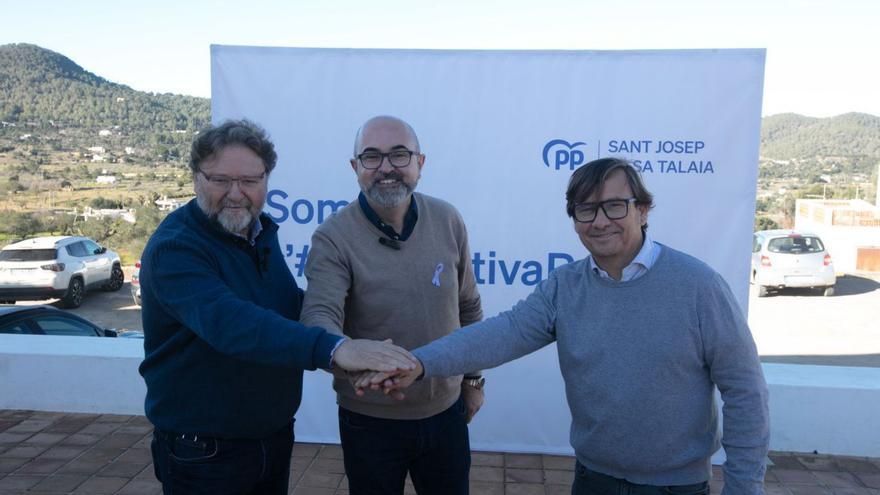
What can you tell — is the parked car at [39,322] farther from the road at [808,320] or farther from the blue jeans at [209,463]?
the road at [808,320]

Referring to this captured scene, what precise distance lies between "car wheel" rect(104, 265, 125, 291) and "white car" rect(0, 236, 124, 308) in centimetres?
103

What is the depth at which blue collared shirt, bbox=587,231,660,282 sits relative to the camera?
1782mm

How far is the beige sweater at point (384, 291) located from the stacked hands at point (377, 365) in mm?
205

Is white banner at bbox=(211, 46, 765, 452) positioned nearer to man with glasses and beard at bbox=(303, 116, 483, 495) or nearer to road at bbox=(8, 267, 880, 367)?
man with glasses and beard at bbox=(303, 116, 483, 495)

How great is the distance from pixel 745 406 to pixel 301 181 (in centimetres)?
279

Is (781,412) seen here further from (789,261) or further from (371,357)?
(789,261)

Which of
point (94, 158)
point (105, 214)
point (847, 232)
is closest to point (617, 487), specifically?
point (847, 232)

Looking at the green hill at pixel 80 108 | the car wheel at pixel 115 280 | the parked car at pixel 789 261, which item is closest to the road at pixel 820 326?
the parked car at pixel 789 261

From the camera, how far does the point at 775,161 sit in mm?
54219

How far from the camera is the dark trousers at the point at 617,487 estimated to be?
179 cm

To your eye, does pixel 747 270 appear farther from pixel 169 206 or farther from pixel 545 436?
pixel 169 206

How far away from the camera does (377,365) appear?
1910 mm

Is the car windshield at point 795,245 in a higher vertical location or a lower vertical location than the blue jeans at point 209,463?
lower

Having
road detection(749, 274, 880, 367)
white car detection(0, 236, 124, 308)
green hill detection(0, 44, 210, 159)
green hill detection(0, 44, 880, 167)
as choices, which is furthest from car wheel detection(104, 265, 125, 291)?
road detection(749, 274, 880, 367)
